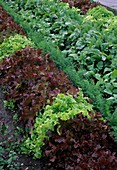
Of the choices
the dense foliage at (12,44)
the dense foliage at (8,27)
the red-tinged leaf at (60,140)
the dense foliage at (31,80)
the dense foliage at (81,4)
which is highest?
the red-tinged leaf at (60,140)

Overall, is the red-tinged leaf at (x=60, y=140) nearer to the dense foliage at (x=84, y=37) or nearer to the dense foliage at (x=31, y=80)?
the dense foliage at (x=31, y=80)

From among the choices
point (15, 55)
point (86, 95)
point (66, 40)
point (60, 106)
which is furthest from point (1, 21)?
point (60, 106)

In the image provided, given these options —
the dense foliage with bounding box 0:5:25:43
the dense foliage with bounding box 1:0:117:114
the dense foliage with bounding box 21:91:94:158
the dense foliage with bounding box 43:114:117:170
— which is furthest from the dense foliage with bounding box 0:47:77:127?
the dense foliage with bounding box 0:5:25:43

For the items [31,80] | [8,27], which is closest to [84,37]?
[8,27]

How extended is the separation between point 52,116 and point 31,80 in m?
0.94

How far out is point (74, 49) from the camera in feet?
17.7

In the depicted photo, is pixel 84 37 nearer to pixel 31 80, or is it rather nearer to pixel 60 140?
pixel 31 80

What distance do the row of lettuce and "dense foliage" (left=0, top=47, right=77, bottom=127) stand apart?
0.67 ft

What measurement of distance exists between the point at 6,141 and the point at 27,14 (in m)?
4.14

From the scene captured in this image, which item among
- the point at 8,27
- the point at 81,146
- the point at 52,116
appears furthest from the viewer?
the point at 8,27

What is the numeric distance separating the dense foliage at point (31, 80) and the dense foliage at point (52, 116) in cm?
18

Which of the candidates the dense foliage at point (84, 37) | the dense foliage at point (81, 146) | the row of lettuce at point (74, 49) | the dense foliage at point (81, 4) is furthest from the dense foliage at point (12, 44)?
the dense foliage at point (81, 4)

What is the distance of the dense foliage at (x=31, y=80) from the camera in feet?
12.3

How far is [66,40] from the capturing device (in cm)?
584
